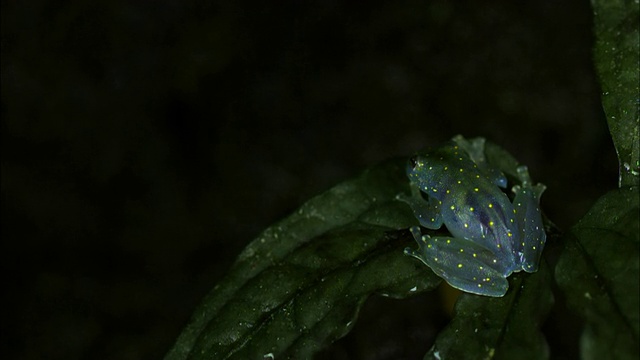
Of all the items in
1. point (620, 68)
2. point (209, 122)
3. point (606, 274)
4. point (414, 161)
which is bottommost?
point (209, 122)

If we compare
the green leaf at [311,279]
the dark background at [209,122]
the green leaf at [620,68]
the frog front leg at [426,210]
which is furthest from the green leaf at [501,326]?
the dark background at [209,122]

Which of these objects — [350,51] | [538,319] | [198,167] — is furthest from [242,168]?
[538,319]

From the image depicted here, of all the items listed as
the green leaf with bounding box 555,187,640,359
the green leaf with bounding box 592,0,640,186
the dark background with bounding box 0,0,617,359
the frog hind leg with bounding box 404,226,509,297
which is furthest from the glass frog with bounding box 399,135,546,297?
the dark background with bounding box 0,0,617,359

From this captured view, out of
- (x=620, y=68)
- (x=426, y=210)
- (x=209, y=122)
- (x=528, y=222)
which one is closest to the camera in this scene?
(x=620, y=68)

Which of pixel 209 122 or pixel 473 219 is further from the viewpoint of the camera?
pixel 209 122

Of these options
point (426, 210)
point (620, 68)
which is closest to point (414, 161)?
point (426, 210)

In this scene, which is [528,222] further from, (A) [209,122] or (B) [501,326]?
(A) [209,122]

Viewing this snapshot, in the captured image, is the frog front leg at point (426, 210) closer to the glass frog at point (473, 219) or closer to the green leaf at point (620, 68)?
the glass frog at point (473, 219)

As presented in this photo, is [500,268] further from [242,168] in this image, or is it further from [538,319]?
[242,168]
